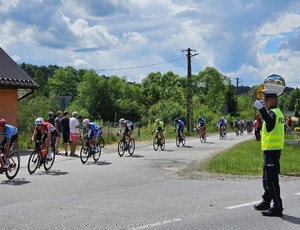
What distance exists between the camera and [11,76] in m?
22.8

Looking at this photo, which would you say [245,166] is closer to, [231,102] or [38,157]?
[38,157]

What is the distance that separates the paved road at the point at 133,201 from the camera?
23.9ft

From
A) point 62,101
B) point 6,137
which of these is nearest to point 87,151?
point 6,137

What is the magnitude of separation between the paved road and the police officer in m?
0.29

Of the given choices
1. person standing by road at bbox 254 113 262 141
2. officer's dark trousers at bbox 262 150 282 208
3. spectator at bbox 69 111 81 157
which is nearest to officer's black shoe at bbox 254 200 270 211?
officer's dark trousers at bbox 262 150 282 208

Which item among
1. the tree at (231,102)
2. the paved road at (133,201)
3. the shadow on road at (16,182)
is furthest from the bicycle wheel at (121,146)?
the tree at (231,102)

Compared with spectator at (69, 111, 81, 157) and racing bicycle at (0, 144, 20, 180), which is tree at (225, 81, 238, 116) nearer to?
spectator at (69, 111, 81, 157)

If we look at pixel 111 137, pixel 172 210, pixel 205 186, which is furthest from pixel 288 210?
pixel 111 137

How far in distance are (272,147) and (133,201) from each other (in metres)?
2.93

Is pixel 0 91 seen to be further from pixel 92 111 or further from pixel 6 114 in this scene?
pixel 92 111

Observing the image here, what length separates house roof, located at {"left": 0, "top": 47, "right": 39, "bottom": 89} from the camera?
72.4 ft

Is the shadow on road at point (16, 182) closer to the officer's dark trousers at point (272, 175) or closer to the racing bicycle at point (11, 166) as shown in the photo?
the racing bicycle at point (11, 166)

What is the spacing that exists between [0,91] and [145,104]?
99.9 m

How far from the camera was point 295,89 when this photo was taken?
194 meters
